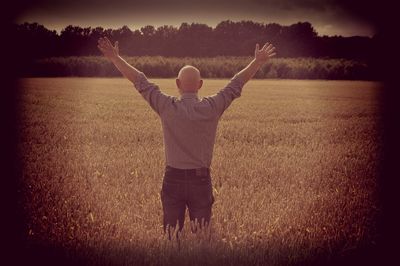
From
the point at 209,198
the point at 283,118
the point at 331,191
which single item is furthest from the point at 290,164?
the point at 283,118

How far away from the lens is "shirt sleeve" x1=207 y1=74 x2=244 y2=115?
401 centimetres

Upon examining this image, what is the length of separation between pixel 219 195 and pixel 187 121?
2.54 m

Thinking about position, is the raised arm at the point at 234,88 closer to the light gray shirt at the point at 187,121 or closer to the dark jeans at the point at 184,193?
the light gray shirt at the point at 187,121

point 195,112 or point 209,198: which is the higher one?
point 195,112

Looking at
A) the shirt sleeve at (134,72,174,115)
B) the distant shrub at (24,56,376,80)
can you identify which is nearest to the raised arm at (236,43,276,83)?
the shirt sleeve at (134,72,174,115)

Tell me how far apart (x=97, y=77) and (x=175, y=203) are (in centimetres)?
4409

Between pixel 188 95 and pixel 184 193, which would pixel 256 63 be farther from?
pixel 184 193

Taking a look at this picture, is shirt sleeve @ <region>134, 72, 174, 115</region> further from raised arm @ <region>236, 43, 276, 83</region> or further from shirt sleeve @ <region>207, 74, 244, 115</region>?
raised arm @ <region>236, 43, 276, 83</region>

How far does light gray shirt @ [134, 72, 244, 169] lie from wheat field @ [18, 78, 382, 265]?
74 centimetres

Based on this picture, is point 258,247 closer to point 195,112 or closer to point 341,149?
A: point 195,112

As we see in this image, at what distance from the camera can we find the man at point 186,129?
13.0 feet

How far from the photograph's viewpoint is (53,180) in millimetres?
6746

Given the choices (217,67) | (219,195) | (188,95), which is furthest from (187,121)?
(217,67)

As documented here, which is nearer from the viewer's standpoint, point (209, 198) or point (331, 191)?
point (209, 198)
